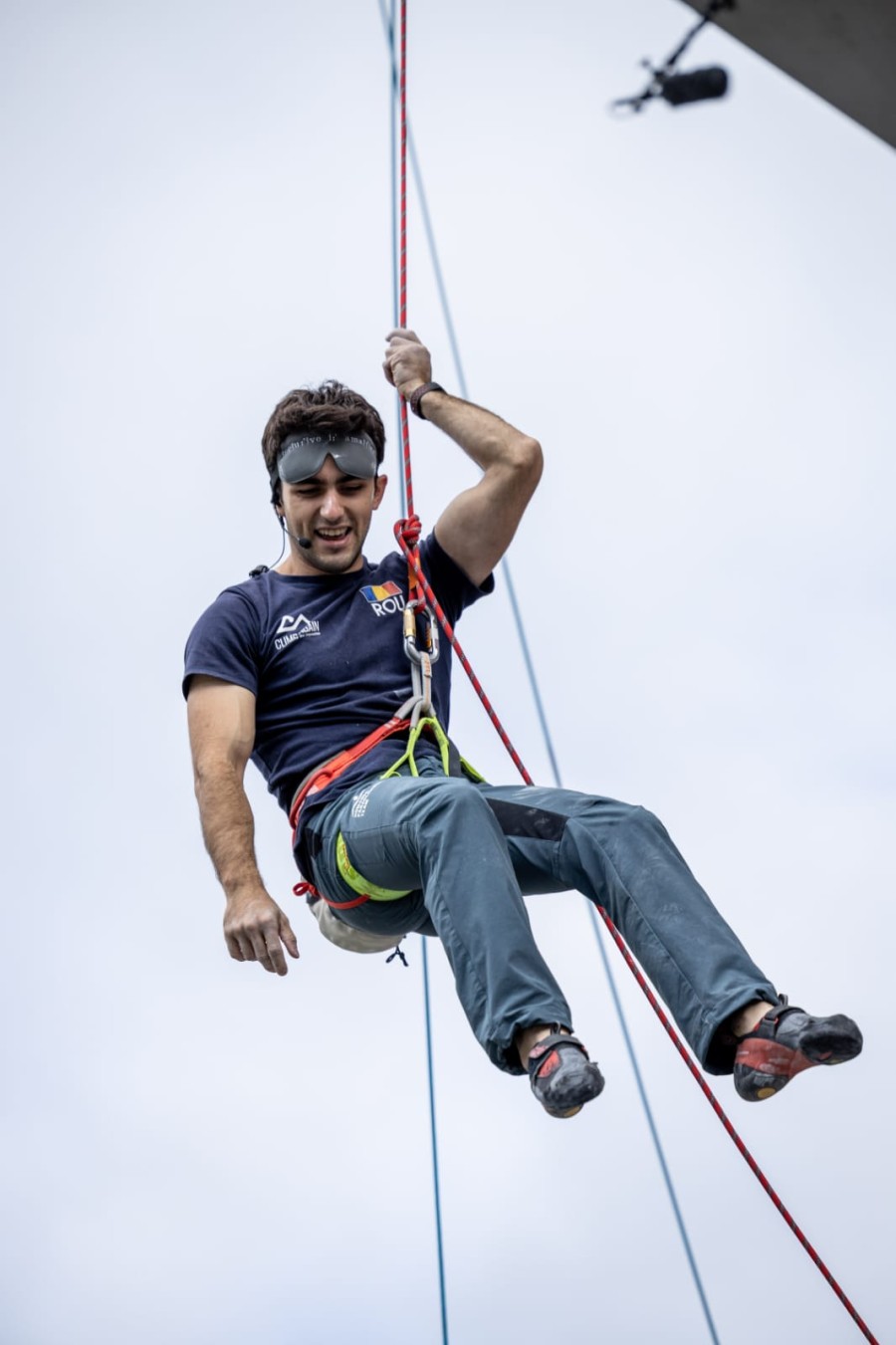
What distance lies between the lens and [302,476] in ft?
12.0

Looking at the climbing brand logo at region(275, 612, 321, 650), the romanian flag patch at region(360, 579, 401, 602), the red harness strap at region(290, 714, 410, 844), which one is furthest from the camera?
the romanian flag patch at region(360, 579, 401, 602)

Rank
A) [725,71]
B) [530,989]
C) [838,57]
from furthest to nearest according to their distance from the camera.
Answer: [725,71] → [838,57] → [530,989]

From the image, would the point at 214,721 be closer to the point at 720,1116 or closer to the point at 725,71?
the point at 720,1116

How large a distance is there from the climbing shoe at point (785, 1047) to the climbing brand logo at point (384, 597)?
1.37m

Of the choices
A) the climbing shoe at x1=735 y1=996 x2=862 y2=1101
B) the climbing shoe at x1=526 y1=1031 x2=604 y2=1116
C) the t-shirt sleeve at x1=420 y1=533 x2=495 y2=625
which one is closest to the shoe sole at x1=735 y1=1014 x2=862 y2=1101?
the climbing shoe at x1=735 y1=996 x2=862 y2=1101

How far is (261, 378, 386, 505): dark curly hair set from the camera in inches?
145

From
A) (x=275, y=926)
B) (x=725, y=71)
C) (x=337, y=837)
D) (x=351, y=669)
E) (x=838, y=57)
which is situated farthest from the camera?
(x=725, y=71)

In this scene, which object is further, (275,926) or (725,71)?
(725,71)

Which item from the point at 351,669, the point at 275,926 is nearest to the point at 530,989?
the point at 275,926

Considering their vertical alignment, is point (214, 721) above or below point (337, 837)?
above

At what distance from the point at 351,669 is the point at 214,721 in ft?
1.09

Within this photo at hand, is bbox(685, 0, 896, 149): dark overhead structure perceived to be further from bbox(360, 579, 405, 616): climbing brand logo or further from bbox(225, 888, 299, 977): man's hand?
bbox(225, 888, 299, 977): man's hand

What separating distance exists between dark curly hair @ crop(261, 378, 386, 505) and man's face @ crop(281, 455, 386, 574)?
9cm

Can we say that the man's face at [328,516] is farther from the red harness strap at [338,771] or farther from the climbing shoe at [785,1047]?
the climbing shoe at [785,1047]
